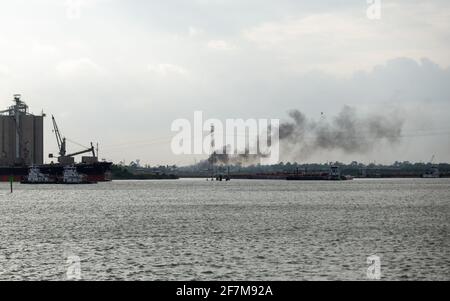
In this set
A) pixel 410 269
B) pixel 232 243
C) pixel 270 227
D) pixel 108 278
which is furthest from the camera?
pixel 270 227

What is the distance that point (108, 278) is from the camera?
46.9 m

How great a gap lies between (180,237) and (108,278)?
26824mm

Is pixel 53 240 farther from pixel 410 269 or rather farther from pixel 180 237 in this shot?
pixel 410 269

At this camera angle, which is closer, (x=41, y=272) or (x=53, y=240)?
(x=41, y=272)

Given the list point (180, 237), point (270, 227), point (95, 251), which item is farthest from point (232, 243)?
point (270, 227)

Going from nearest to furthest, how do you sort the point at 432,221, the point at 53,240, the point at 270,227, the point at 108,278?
the point at 108,278, the point at 53,240, the point at 270,227, the point at 432,221

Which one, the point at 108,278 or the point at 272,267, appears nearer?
the point at 108,278

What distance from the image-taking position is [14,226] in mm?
90562

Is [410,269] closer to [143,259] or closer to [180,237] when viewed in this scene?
[143,259]

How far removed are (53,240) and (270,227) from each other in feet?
90.3

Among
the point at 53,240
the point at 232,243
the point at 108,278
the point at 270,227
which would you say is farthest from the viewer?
the point at 270,227
